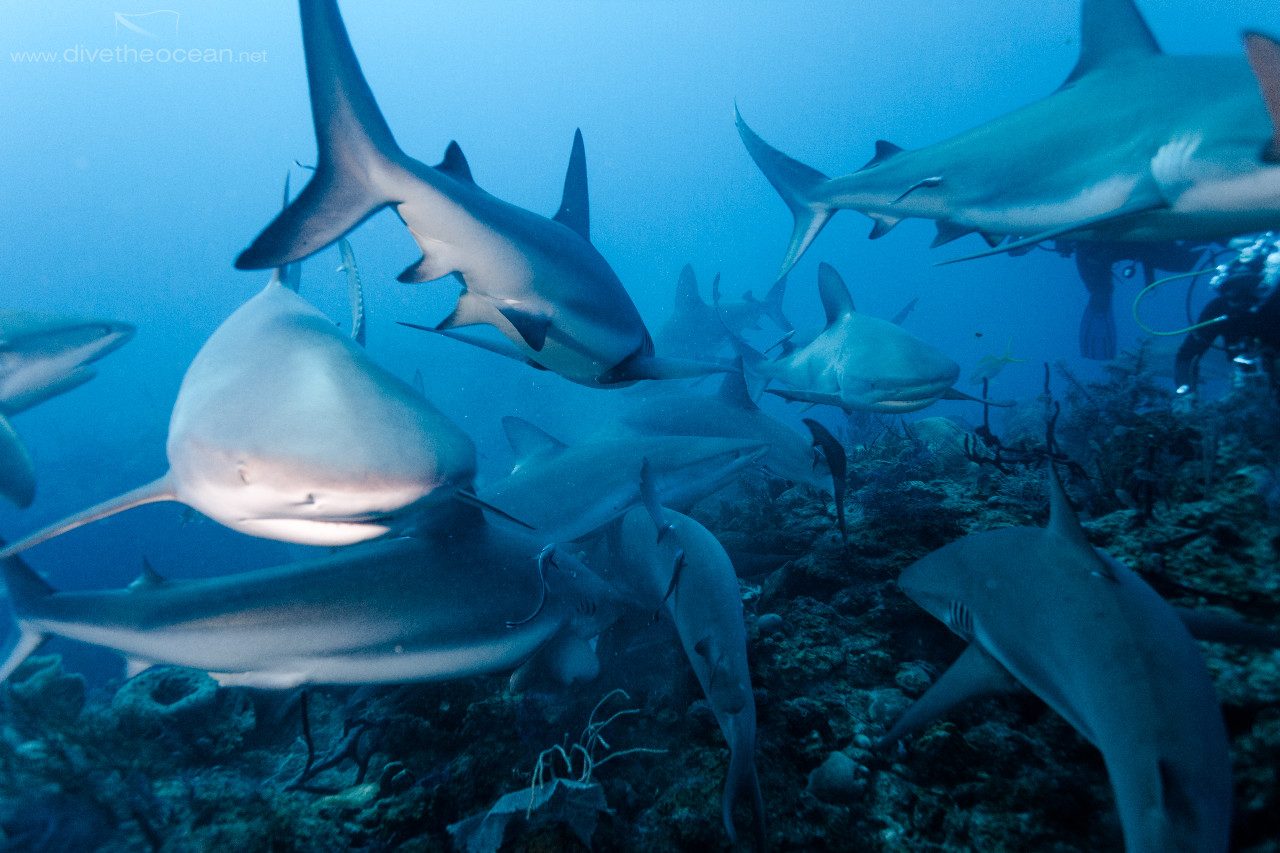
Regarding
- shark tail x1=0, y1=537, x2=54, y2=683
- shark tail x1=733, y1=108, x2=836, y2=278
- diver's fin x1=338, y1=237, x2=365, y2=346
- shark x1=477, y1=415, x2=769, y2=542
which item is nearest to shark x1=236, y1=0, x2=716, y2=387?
diver's fin x1=338, y1=237, x2=365, y2=346

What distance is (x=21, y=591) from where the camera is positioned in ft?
9.05

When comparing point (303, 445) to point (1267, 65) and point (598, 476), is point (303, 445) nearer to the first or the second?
point (598, 476)

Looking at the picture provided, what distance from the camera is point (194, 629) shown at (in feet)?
7.66

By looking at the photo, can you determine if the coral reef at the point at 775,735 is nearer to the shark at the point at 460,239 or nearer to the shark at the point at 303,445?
the shark at the point at 303,445

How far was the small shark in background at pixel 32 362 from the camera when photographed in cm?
445

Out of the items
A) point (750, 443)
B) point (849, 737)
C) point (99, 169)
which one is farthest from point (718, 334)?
point (99, 169)

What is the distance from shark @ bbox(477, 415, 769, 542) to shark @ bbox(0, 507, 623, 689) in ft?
2.62

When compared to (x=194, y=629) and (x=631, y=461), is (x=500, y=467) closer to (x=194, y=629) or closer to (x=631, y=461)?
(x=631, y=461)

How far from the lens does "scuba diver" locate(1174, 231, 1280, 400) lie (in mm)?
3735

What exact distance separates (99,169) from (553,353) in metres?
142

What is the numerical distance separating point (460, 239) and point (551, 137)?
4827 inches

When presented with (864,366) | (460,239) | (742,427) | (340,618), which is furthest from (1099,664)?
(742,427)

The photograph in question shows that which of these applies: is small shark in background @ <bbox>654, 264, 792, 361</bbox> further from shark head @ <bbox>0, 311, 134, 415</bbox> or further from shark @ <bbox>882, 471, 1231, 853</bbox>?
shark @ <bbox>882, 471, 1231, 853</bbox>

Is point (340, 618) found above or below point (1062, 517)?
below
